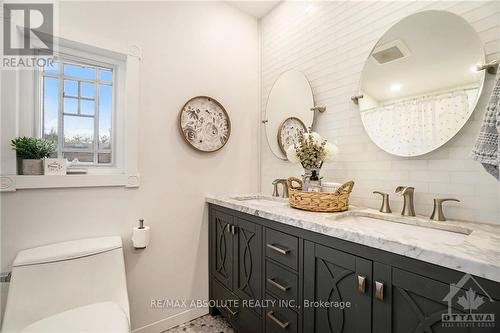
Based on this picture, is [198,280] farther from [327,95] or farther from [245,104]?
[327,95]

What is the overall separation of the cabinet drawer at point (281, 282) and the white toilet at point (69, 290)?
77cm

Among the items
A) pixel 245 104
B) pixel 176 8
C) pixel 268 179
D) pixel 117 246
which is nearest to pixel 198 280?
pixel 117 246

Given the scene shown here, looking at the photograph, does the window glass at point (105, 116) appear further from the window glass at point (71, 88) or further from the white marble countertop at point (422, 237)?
the white marble countertop at point (422, 237)

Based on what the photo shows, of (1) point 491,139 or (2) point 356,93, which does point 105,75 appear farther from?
(1) point 491,139

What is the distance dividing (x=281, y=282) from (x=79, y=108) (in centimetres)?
183

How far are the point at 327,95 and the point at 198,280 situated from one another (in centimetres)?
186

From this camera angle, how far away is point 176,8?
6.52 feet

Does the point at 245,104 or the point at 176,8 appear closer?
the point at 176,8

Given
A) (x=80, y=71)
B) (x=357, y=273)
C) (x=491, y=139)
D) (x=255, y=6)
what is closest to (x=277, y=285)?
(x=357, y=273)

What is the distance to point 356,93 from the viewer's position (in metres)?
1.62

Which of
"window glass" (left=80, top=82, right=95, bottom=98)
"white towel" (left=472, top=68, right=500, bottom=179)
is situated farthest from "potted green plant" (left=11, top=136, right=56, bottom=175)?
"white towel" (left=472, top=68, right=500, bottom=179)

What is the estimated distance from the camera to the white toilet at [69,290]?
1.20 m

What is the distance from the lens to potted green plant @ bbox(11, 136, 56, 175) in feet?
4.62

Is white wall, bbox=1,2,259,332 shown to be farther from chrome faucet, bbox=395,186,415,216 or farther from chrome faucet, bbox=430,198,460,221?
chrome faucet, bbox=430,198,460,221
